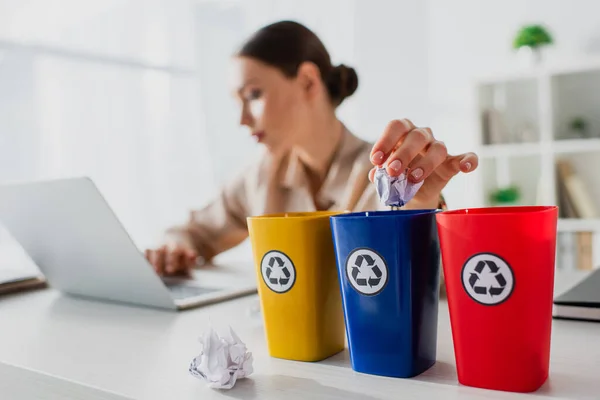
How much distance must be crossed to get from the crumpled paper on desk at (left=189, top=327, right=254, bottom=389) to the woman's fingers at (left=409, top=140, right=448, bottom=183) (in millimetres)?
224

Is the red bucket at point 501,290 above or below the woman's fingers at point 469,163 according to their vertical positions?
below

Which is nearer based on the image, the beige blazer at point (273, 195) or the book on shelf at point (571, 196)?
the beige blazer at point (273, 195)

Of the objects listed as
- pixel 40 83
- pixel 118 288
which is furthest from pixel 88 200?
pixel 40 83

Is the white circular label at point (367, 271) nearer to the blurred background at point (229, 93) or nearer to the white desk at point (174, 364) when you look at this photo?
the white desk at point (174, 364)

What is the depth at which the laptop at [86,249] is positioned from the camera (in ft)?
2.62

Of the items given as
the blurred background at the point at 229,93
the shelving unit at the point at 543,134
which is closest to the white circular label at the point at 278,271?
the blurred background at the point at 229,93

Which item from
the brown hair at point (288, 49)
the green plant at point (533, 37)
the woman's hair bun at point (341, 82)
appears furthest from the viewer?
the green plant at point (533, 37)

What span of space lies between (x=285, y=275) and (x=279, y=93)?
3.26ft

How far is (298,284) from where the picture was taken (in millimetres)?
555

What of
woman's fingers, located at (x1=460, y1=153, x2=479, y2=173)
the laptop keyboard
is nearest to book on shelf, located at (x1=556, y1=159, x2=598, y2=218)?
the laptop keyboard

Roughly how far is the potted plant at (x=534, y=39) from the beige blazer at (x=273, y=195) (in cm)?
190

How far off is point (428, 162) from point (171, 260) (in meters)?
0.71

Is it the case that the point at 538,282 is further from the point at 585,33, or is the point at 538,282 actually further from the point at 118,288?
the point at 585,33

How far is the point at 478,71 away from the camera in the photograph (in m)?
3.42
